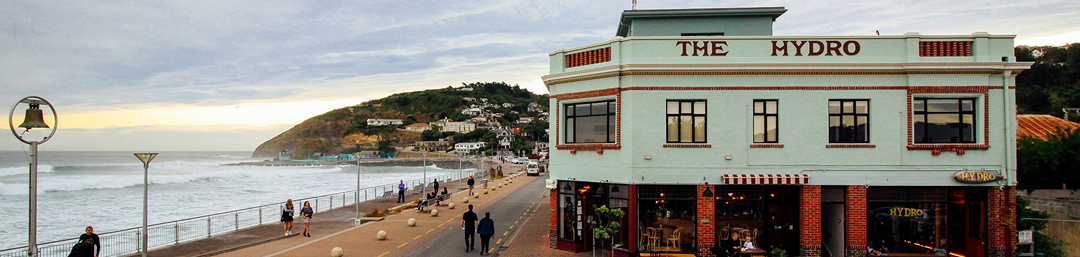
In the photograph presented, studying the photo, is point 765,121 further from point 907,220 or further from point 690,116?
point 907,220

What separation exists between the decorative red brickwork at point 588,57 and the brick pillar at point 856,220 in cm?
791

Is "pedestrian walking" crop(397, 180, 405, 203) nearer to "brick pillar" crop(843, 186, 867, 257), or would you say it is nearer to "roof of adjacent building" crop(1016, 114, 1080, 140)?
"brick pillar" crop(843, 186, 867, 257)

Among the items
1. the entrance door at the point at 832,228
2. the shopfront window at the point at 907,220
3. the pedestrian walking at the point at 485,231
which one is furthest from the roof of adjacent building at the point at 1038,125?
the pedestrian walking at the point at 485,231

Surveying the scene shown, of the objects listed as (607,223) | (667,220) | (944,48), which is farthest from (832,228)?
A: (607,223)

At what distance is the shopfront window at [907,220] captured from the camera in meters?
15.8

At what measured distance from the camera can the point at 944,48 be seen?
612 inches

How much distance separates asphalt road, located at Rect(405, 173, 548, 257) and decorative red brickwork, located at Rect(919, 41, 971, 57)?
14.2 meters

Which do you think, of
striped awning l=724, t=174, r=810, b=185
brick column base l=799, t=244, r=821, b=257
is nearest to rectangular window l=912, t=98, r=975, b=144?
striped awning l=724, t=174, r=810, b=185

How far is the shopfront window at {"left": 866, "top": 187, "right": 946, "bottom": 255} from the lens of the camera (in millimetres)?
15773

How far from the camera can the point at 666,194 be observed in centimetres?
1577

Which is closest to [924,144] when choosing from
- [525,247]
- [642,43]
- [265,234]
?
[642,43]

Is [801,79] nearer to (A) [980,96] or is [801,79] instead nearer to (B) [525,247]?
(A) [980,96]

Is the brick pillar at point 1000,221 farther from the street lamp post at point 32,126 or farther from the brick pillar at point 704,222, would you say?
the street lamp post at point 32,126

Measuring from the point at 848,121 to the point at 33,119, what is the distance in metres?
18.8
